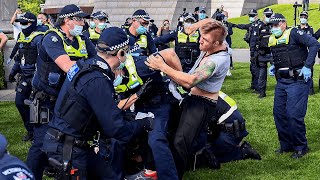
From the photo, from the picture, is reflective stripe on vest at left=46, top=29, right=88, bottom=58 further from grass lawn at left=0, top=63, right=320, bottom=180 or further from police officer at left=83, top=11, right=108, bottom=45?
police officer at left=83, top=11, right=108, bottom=45

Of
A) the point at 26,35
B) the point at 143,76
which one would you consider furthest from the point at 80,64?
the point at 26,35

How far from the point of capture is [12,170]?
3.13 metres

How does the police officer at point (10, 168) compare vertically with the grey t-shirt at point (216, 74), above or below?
above

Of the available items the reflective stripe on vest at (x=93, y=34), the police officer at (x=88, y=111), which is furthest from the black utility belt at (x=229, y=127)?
the reflective stripe on vest at (x=93, y=34)

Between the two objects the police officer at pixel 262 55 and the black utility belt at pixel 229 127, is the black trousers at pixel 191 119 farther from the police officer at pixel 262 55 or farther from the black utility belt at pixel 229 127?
the police officer at pixel 262 55

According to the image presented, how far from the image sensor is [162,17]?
4156 centimetres

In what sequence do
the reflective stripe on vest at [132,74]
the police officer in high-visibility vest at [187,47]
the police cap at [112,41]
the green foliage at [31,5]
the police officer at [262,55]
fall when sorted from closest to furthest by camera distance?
the police cap at [112,41] < the reflective stripe on vest at [132,74] < the police officer in high-visibility vest at [187,47] < the police officer at [262,55] < the green foliage at [31,5]

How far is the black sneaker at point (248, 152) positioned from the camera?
8578 mm

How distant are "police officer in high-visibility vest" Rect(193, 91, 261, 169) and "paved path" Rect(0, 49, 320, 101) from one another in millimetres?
7982

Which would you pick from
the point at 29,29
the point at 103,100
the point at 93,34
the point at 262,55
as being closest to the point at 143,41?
the point at 29,29

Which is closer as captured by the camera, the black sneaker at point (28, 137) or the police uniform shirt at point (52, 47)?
the police uniform shirt at point (52, 47)

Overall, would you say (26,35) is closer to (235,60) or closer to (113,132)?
(113,132)

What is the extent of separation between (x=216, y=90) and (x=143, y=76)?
89cm

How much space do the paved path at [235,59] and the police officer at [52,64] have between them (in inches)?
318
